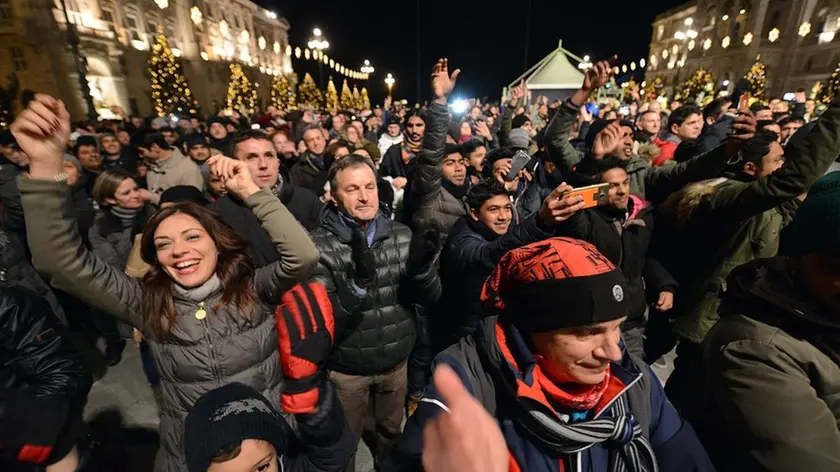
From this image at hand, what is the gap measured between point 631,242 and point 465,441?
9.46ft

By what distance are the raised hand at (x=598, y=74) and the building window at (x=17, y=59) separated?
36779mm

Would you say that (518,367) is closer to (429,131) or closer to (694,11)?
(429,131)

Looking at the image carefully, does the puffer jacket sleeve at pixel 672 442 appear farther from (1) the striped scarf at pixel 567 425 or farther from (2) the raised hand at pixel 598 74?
(2) the raised hand at pixel 598 74

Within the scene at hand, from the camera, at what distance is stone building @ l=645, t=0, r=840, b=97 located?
40.2 m

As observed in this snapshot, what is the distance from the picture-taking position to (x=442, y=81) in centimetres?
438

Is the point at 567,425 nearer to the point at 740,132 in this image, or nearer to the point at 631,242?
the point at 631,242

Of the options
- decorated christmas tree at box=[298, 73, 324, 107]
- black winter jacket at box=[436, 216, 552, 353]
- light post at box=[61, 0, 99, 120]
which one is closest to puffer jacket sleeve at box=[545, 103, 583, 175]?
black winter jacket at box=[436, 216, 552, 353]

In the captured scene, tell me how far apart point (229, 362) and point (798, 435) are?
2.38 metres

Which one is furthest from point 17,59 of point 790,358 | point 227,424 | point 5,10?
point 790,358

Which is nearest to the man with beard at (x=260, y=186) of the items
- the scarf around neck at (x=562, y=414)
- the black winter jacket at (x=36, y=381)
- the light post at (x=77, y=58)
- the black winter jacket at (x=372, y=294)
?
the black winter jacket at (x=372, y=294)

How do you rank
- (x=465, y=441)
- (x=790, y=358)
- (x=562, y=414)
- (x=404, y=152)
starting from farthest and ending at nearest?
(x=404, y=152) < (x=562, y=414) < (x=790, y=358) < (x=465, y=441)

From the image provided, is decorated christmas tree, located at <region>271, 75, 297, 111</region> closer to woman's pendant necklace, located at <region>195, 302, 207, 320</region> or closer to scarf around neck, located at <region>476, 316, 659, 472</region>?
woman's pendant necklace, located at <region>195, 302, 207, 320</region>

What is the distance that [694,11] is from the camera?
194 feet

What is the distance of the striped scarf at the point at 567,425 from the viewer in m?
1.36
